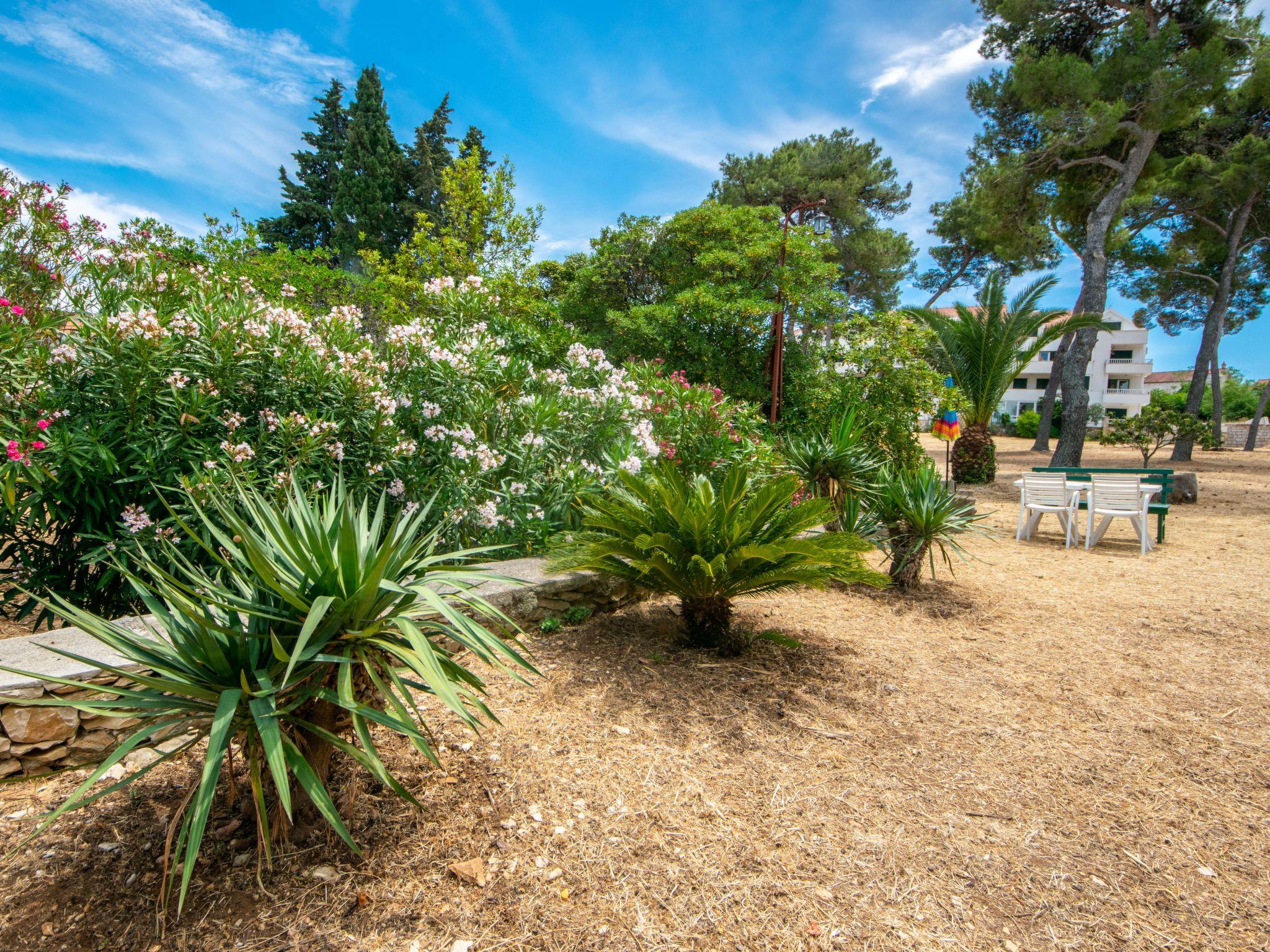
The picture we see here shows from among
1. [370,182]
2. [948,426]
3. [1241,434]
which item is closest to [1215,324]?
[1241,434]

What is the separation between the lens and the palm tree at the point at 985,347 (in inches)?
504

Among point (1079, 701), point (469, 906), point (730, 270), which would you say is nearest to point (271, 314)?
point (469, 906)

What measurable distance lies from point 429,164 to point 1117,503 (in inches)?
1046

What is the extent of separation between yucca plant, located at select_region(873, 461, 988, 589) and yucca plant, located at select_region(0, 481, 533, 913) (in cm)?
377

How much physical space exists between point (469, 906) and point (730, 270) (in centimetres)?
1148

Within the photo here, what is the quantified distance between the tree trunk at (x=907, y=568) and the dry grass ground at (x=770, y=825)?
4.19 ft

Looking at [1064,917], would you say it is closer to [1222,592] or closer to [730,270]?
[1222,592]

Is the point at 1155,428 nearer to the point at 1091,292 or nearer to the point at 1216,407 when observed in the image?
the point at 1091,292

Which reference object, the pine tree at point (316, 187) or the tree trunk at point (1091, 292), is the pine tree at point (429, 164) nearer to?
the pine tree at point (316, 187)

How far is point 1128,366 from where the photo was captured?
4828 centimetres

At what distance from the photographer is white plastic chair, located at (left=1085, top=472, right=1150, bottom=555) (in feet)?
23.2

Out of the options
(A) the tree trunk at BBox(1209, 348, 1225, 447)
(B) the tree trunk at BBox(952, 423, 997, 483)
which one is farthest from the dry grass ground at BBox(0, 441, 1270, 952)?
(A) the tree trunk at BBox(1209, 348, 1225, 447)

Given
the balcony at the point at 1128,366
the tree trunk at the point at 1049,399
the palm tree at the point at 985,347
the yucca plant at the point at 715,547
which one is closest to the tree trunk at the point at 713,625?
the yucca plant at the point at 715,547

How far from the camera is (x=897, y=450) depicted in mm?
9367
